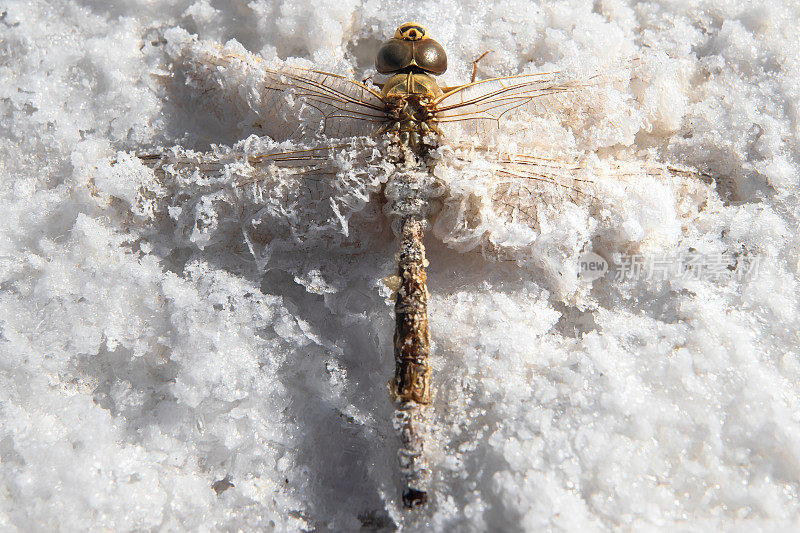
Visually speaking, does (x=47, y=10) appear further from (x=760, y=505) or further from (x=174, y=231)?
(x=760, y=505)

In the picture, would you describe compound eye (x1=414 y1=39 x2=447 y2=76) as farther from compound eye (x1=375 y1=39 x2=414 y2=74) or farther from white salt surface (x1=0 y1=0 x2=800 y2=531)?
white salt surface (x1=0 y1=0 x2=800 y2=531)

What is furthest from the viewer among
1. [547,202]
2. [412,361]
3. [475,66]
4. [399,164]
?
[475,66]

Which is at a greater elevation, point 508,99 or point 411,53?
point 411,53

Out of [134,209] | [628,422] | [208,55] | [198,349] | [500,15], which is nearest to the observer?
[628,422]

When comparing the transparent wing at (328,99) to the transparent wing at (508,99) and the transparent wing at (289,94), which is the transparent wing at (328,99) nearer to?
the transparent wing at (289,94)

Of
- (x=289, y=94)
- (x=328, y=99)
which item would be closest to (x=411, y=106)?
(x=328, y=99)

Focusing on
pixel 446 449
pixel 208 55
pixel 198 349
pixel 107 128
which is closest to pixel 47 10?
pixel 107 128

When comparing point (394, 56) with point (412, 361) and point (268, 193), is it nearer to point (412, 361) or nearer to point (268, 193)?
point (268, 193)

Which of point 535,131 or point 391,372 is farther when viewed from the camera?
point 535,131
